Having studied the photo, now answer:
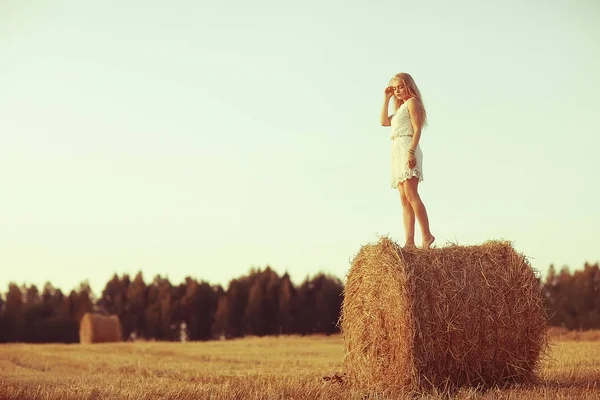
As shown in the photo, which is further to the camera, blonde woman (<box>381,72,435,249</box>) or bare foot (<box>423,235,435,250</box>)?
blonde woman (<box>381,72,435,249</box>)

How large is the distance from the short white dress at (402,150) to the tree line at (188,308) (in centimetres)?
2922

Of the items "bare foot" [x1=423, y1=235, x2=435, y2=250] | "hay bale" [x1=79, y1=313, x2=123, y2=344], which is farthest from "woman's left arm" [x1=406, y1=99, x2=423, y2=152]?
"hay bale" [x1=79, y1=313, x2=123, y2=344]

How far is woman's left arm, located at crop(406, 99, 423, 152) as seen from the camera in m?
8.33

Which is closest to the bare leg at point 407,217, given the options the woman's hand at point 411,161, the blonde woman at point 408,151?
the blonde woman at point 408,151

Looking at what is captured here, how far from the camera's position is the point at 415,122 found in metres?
8.34

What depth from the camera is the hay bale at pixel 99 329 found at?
2898cm

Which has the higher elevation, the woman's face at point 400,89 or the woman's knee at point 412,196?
the woman's face at point 400,89

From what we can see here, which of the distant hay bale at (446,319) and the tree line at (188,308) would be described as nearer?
the distant hay bale at (446,319)

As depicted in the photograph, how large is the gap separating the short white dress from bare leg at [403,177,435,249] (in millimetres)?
97

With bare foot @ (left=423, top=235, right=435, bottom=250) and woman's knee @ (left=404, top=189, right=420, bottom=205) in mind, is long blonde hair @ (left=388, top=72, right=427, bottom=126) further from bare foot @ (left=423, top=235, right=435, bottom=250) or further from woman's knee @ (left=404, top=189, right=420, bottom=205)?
bare foot @ (left=423, top=235, right=435, bottom=250)

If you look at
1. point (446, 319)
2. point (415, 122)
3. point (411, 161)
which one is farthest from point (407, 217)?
point (446, 319)

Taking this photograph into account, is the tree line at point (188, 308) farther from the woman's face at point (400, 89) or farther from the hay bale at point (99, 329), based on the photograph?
the woman's face at point (400, 89)

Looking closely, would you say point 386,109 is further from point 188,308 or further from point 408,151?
point 188,308

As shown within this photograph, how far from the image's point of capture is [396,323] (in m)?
7.55
